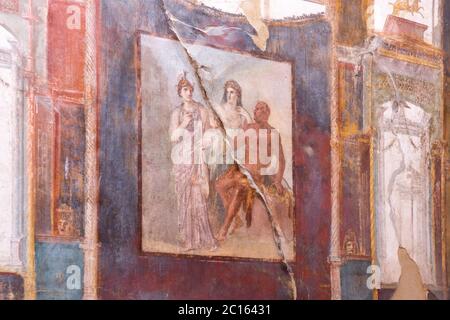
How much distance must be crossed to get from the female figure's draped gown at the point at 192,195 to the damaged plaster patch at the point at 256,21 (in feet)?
2.20

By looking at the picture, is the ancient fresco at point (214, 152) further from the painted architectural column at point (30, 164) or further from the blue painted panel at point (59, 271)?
the painted architectural column at point (30, 164)

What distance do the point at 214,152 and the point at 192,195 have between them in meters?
0.35

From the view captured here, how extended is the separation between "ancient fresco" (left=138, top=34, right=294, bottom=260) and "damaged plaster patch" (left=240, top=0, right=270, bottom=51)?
127mm

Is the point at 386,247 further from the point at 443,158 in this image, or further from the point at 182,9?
the point at 182,9

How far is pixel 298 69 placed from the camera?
7992 millimetres

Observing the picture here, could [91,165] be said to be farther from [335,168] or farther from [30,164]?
[335,168]

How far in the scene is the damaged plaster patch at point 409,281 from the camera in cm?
834

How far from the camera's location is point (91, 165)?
691 cm

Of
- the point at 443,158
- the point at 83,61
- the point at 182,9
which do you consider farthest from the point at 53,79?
the point at 443,158

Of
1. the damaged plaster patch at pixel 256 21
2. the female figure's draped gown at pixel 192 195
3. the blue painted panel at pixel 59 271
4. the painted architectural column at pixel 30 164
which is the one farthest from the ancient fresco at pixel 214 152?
the painted architectural column at pixel 30 164

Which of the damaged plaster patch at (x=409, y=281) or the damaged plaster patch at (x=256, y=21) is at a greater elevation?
the damaged plaster patch at (x=256, y=21)

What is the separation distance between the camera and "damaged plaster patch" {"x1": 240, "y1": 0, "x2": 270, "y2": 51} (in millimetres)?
7758

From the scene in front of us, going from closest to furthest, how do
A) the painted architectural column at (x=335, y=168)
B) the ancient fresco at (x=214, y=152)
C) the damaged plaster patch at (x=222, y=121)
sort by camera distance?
the ancient fresco at (x=214, y=152)
the damaged plaster patch at (x=222, y=121)
the painted architectural column at (x=335, y=168)

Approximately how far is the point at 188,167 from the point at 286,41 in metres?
1.22
